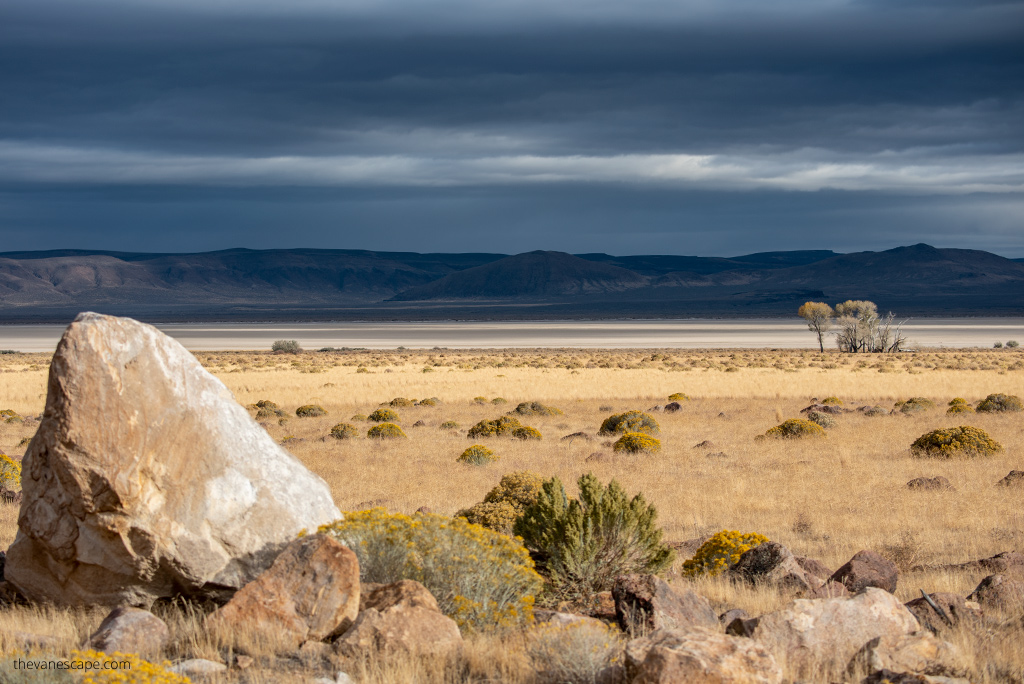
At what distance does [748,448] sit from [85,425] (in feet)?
49.1

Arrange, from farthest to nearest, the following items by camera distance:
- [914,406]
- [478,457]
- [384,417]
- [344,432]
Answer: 1. [914,406]
2. [384,417]
3. [344,432]
4. [478,457]

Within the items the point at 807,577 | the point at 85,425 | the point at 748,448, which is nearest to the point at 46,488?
the point at 85,425

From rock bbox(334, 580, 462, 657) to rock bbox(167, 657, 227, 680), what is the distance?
2.39 ft

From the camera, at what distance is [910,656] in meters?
5.54

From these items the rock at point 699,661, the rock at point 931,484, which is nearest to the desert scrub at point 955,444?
the rock at point 931,484

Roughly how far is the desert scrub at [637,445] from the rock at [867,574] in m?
9.93

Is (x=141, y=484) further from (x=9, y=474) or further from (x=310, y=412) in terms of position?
(x=310, y=412)

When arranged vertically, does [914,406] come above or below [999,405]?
below

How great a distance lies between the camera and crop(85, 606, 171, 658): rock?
5.70 metres

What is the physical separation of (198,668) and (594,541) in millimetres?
3456

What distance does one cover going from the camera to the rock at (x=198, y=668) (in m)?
5.23

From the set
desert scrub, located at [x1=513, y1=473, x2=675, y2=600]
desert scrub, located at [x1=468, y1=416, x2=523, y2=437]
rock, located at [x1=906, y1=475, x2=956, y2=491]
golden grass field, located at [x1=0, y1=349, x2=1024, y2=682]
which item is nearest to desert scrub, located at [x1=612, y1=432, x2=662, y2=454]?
golden grass field, located at [x1=0, y1=349, x2=1024, y2=682]

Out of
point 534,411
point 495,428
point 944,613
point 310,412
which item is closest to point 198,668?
point 944,613

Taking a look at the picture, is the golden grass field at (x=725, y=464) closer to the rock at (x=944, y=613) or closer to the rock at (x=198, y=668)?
the rock at (x=944, y=613)
